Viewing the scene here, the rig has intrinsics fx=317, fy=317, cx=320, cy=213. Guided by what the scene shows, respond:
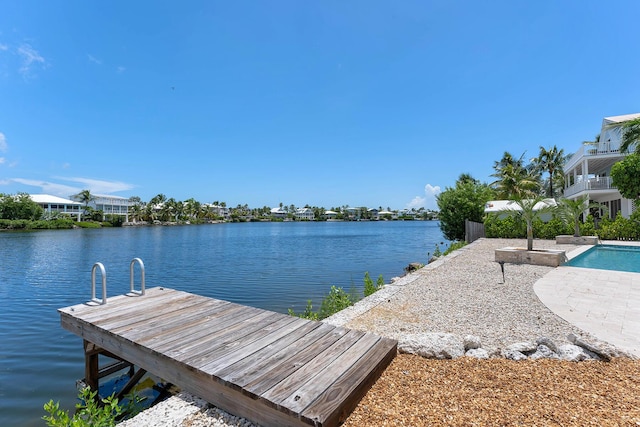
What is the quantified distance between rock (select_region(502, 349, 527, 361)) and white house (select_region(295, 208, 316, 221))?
143570 millimetres

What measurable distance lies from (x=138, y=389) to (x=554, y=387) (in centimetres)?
574

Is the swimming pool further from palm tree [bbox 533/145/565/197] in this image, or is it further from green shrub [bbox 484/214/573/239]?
palm tree [bbox 533/145/565/197]

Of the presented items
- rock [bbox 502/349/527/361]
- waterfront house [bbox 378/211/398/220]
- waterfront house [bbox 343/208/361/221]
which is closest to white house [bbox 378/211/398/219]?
waterfront house [bbox 378/211/398/220]

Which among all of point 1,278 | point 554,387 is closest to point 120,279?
point 1,278

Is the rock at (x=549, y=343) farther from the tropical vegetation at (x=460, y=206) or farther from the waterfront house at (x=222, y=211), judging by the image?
the waterfront house at (x=222, y=211)

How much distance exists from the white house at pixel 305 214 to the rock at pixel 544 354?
471ft

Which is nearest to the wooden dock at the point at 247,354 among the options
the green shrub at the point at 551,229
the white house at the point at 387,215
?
the green shrub at the point at 551,229

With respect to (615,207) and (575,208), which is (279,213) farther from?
(575,208)

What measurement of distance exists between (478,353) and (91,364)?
570cm

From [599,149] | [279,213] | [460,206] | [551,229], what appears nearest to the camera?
[551,229]

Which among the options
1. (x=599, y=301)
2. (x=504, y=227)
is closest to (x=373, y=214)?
(x=504, y=227)

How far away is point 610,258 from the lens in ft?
42.0

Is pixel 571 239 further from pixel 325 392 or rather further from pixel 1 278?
pixel 1 278

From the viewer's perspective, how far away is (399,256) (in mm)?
22156
